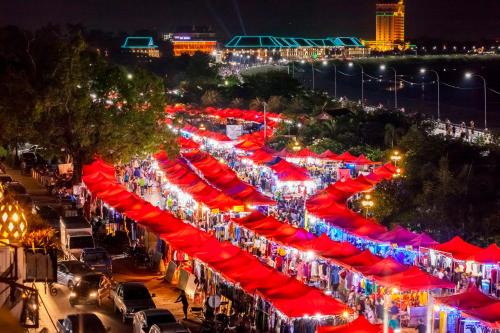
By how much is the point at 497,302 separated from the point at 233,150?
113ft

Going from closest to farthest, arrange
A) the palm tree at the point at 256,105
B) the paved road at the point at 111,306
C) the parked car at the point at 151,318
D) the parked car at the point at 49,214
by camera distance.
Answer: the parked car at the point at 151,318 → the paved road at the point at 111,306 → the parked car at the point at 49,214 → the palm tree at the point at 256,105

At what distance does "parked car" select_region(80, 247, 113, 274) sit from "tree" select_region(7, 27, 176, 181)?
13.4 metres

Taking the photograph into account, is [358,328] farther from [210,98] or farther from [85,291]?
[210,98]

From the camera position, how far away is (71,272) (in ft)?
68.7

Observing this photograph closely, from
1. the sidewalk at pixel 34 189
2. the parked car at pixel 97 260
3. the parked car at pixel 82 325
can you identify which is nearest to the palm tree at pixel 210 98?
the sidewalk at pixel 34 189

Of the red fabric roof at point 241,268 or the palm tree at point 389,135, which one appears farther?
the palm tree at point 389,135

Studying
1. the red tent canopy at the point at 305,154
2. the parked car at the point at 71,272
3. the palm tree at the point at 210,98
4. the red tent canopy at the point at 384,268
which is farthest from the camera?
the palm tree at the point at 210,98

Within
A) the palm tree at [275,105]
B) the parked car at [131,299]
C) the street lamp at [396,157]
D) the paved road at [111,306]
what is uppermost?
the palm tree at [275,105]

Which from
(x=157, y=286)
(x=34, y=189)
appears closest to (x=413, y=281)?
(x=157, y=286)

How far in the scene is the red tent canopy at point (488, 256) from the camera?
2148 cm

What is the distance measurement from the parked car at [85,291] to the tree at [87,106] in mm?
16118

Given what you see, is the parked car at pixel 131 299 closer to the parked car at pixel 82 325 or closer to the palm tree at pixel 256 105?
the parked car at pixel 82 325

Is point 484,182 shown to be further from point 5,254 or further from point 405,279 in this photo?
point 5,254

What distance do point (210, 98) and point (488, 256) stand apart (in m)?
64.6
